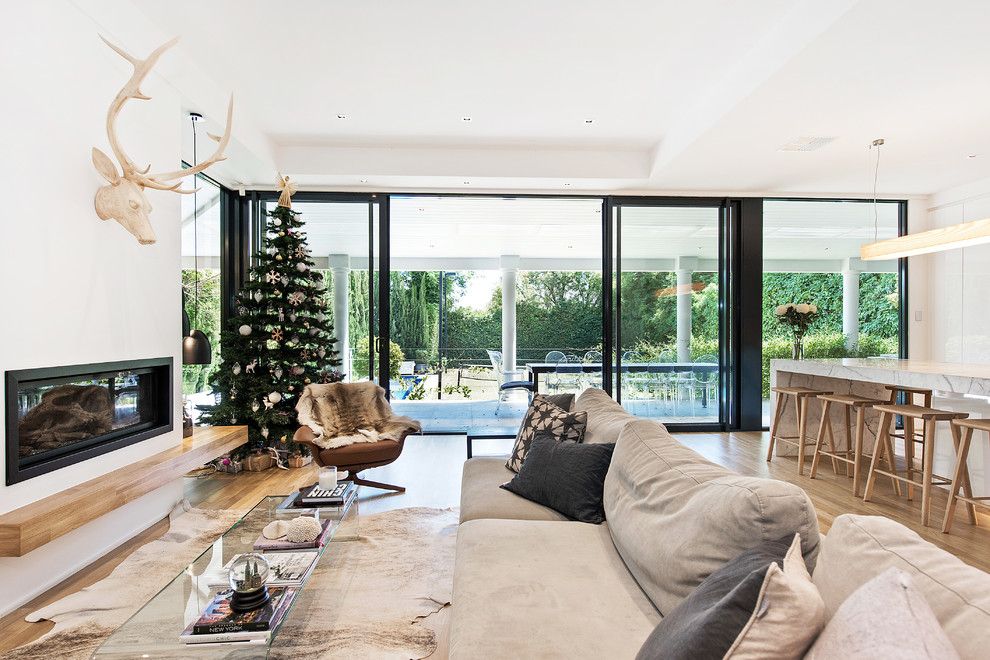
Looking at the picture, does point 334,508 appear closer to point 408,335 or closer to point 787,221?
point 408,335

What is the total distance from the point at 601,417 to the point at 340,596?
1.46 metres

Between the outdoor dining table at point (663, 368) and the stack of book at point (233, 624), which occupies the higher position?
the outdoor dining table at point (663, 368)

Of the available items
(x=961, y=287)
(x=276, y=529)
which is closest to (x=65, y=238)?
(x=276, y=529)

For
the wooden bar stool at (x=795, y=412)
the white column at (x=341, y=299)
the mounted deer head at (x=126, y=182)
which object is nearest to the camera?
the mounted deer head at (x=126, y=182)

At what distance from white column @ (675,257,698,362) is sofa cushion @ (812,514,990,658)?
17.7 ft

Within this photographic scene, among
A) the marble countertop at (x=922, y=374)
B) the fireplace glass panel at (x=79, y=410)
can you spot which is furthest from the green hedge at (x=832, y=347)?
the fireplace glass panel at (x=79, y=410)

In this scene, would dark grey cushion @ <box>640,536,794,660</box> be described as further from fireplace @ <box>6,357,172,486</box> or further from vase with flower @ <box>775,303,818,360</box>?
vase with flower @ <box>775,303,818,360</box>

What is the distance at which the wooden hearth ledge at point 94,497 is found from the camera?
2.22 meters

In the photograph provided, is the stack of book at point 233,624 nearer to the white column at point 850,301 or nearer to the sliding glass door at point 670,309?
the sliding glass door at point 670,309

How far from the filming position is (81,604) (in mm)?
2387

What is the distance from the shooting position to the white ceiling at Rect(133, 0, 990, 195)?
3.11m

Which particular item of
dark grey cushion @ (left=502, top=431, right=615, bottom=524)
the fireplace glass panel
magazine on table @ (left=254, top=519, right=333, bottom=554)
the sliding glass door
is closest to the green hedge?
the sliding glass door

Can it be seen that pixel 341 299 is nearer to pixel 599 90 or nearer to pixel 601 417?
pixel 599 90

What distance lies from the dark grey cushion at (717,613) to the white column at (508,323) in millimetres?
6459
